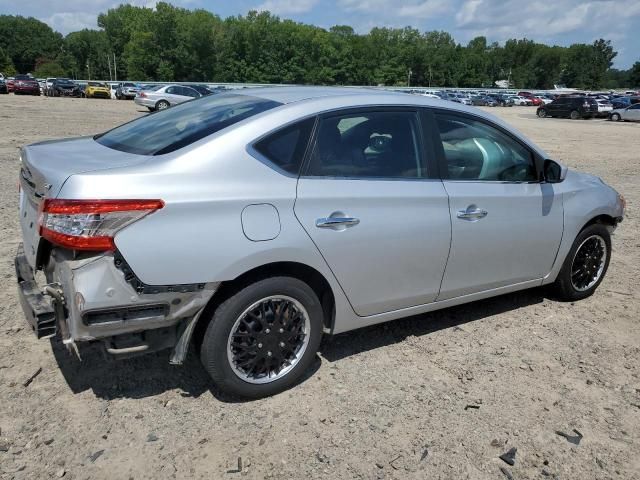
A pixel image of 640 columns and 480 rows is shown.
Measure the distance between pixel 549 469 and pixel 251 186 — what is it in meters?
2.13

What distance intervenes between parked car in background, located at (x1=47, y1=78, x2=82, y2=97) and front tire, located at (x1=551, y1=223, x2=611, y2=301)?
54.4 metres

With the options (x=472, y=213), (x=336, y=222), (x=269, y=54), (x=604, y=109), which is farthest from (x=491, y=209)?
(x=269, y=54)

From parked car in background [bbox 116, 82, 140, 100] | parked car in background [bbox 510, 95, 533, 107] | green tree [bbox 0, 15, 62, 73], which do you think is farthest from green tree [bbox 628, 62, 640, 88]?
green tree [bbox 0, 15, 62, 73]

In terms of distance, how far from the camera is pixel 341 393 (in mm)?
3508

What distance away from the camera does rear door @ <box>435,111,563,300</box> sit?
393cm

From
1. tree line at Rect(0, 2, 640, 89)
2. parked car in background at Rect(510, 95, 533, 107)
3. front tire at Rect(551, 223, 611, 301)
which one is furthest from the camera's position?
tree line at Rect(0, 2, 640, 89)

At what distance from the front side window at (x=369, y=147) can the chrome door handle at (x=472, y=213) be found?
378mm

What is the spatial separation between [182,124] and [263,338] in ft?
4.66

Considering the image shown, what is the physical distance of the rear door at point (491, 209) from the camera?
3.93m

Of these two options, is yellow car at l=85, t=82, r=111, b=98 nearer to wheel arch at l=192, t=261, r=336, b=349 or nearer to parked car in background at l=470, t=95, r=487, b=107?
parked car in background at l=470, t=95, r=487, b=107

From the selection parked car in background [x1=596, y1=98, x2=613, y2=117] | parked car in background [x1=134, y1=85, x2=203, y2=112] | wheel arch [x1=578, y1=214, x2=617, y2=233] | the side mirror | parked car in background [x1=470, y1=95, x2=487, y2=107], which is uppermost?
the side mirror

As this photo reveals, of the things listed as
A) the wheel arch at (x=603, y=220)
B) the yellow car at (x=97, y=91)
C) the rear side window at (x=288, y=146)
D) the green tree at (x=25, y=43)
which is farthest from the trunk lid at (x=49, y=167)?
the green tree at (x=25, y=43)

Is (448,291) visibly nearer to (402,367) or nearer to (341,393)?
(402,367)

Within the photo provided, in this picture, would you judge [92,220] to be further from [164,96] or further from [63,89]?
[63,89]
